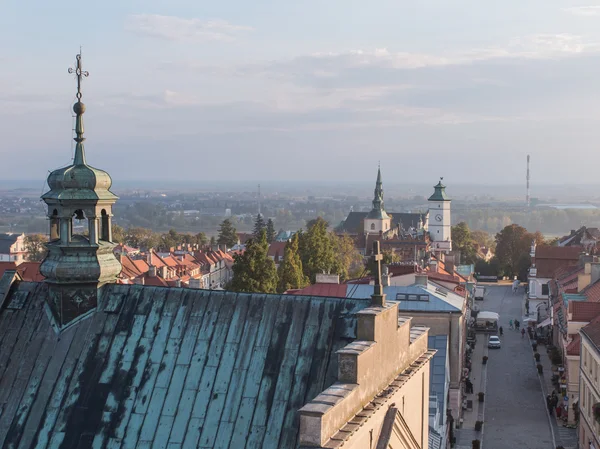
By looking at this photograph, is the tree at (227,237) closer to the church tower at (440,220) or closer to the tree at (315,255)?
the church tower at (440,220)

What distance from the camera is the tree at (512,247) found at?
406 ft

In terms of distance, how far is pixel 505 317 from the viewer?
281ft

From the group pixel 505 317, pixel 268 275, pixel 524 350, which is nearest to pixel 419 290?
pixel 268 275

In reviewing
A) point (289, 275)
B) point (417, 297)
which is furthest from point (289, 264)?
point (417, 297)

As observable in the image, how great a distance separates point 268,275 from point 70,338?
4054 cm

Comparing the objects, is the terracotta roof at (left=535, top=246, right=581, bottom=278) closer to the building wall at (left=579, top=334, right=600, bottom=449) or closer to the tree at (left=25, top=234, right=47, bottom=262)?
the building wall at (left=579, top=334, right=600, bottom=449)

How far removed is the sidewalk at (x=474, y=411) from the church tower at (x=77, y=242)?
28.1m

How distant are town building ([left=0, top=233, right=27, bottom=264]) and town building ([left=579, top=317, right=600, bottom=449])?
312 feet

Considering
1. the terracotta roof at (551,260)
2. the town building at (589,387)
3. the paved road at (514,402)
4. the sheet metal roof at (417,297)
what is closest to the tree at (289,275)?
the sheet metal roof at (417,297)

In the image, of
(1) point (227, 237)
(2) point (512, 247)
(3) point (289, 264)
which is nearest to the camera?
(3) point (289, 264)

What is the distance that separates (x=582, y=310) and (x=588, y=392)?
298 inches

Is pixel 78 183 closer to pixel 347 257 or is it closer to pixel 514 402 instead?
pixel 514 402

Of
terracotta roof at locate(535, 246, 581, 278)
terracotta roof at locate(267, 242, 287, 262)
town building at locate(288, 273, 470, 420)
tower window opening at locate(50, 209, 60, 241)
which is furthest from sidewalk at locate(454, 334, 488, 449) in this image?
terracotta roof at locate(267, 242, 287, 262)

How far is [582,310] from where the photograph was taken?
154 feet
